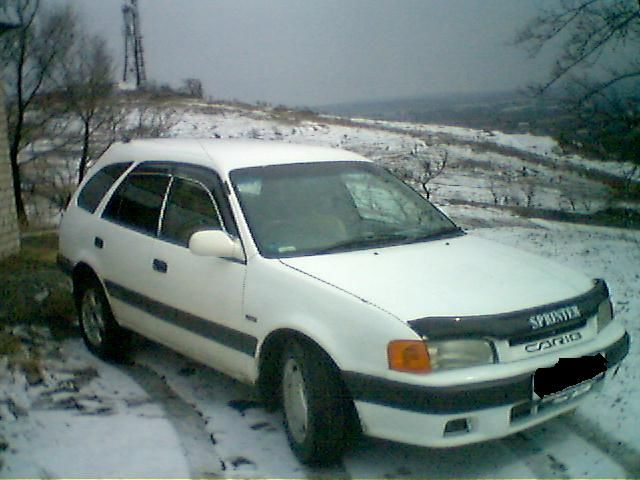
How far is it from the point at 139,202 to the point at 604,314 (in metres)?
3.12

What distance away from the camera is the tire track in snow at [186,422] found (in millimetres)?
3545

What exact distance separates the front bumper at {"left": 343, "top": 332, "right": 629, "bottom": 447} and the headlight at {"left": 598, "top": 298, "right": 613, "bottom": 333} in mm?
659

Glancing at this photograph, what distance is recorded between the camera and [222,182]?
4.27m

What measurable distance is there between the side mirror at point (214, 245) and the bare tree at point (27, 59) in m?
15.7

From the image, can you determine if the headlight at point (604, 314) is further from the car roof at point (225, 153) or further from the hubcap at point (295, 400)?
the car roof at point (225, 153)

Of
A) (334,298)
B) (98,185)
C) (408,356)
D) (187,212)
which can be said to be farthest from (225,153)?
(408,356)

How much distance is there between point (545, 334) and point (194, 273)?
2038 mm

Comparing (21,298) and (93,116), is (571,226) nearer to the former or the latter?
(21,298)

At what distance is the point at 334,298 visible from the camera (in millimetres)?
3311

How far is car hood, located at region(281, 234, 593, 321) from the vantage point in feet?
10.5

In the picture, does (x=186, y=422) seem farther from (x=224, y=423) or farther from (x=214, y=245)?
(x=214, y=245)

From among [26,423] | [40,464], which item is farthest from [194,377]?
[40,464]

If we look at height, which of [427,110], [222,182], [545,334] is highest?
[427,110]

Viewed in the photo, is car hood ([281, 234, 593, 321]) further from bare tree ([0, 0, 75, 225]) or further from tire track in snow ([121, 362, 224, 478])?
bare tree ([0, 0, 75, 225])
